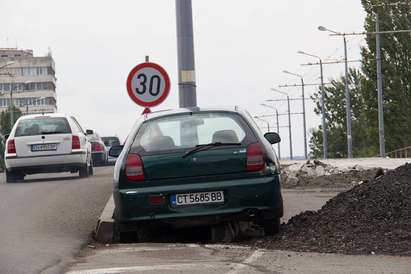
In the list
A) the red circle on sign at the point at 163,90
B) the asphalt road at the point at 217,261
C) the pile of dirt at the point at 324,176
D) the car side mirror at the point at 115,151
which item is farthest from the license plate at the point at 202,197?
the pile of dirt at the point at 324,176

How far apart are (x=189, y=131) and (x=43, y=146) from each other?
1393 cm

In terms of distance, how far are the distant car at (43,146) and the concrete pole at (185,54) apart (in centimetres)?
580

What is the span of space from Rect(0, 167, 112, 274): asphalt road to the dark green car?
2.63 feet

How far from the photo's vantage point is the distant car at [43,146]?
2452cm

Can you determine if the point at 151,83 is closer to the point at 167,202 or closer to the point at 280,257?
the point at 167,202

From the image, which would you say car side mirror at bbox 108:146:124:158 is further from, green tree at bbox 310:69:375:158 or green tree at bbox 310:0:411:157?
green tree at bbox 310:69:375:158

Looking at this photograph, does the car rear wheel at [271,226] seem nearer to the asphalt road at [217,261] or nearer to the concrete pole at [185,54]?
the asphalt road at [217,261]

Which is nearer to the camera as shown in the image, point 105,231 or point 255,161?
point 255,161

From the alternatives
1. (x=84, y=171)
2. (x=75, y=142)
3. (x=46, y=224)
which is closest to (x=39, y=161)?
(x=75, y=142)

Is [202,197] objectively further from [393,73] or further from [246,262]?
[393,73]

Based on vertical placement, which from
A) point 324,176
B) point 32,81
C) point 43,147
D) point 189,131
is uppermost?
point 32,81

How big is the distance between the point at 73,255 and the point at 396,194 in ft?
12.5

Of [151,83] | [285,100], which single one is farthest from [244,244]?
[285,100]

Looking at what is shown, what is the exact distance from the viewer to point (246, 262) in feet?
29.0
